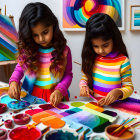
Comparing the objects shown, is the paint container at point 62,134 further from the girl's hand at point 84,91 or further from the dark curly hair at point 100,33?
the dark curly hair at point 100,33

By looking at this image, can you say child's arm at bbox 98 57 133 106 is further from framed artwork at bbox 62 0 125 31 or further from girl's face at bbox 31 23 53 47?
framed artwork at bbox 62 0 125 31

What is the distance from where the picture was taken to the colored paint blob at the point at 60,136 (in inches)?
23.1

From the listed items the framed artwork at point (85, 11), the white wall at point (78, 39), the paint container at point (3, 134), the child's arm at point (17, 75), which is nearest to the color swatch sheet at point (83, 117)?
the paint container at point (3, 134)

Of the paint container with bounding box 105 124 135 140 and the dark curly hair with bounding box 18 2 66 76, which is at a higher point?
the dark curly hair with bounding box 18 2 66 76

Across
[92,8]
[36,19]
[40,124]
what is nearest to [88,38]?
[36,19]

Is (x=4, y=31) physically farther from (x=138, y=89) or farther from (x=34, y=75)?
(x=138, y=89)

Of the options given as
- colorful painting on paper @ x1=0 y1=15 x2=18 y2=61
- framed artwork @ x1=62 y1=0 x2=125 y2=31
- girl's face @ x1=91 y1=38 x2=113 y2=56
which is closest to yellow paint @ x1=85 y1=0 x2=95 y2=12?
framed artwork @ x1=62 y1=0 x2=125 y2=31

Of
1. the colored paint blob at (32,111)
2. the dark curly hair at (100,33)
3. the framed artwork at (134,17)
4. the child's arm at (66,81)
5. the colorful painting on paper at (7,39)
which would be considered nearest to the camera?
the colored paint blob at (32,111)

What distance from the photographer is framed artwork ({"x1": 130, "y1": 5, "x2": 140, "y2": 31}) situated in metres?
1.77

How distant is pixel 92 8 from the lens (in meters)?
1.82

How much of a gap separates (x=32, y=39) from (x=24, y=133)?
62 cm

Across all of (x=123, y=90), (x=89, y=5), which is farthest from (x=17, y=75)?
(x=89, y=5)

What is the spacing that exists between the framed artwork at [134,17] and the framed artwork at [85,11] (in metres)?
0.09

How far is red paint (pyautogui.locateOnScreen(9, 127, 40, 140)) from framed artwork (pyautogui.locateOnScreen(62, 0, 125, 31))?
1.47m
